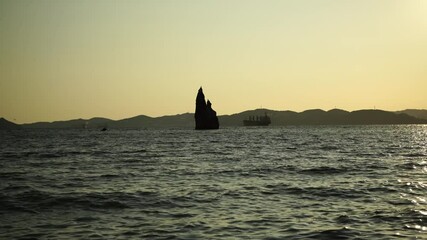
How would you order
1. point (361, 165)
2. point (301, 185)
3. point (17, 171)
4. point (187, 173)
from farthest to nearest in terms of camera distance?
point (361, 165)
point (17, 171)
point (187, 173)
point (301, 185)

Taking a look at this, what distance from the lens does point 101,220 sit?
600 inches

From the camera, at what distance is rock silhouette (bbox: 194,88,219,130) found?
16062cm

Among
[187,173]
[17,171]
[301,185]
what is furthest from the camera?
[17,171]

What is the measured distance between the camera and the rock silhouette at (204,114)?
160625 mm

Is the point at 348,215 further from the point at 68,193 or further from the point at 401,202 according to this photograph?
the point at 68,193

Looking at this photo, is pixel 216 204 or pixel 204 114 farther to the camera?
pixel 204 114

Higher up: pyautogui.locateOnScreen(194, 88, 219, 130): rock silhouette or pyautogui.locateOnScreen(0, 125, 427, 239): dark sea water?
pyautogui.locateOnScreen(194, 88, 219, 130): rock silhouette

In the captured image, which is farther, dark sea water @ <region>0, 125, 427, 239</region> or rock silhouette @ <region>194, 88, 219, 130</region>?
rock silhouette @ <region>194, 88, 219, 130</region>

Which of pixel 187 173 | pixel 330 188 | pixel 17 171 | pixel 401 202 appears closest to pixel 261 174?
pixel 187 173

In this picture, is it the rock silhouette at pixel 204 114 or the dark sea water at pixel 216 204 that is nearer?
the dark sea water at pixel 216 204

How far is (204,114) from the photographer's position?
165 m

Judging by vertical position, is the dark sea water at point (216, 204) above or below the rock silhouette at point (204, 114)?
below

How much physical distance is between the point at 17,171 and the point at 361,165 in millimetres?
26440

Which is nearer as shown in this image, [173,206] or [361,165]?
[173,206]
